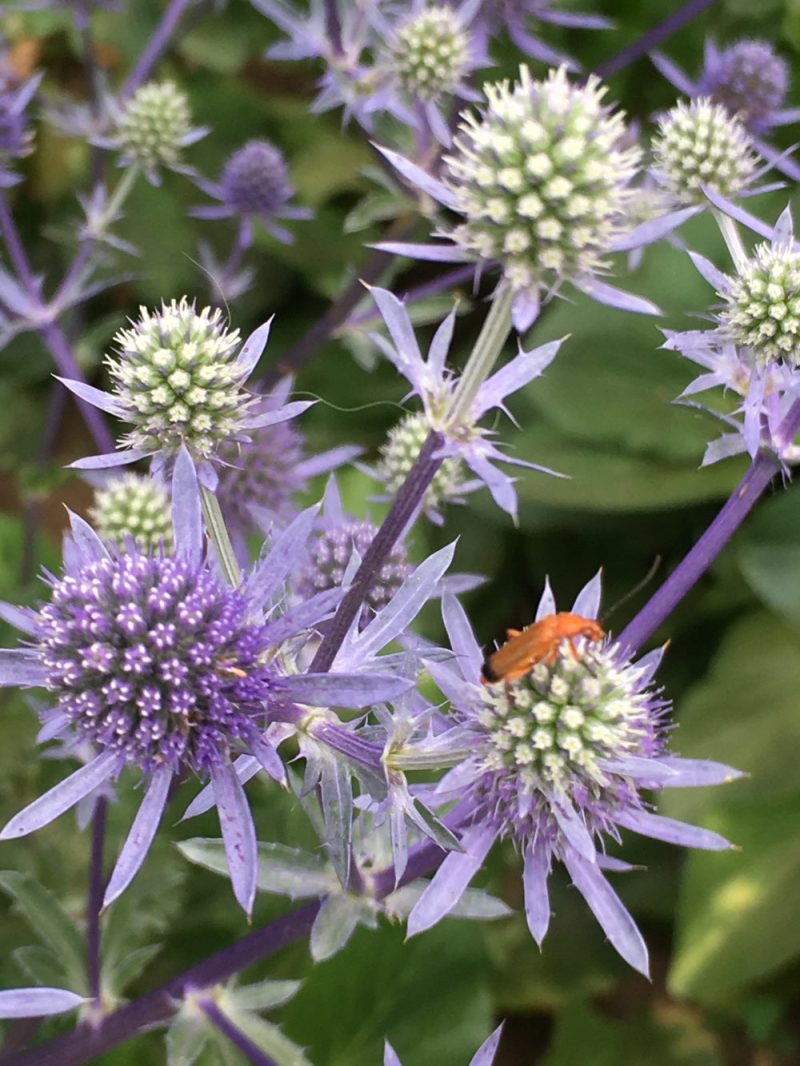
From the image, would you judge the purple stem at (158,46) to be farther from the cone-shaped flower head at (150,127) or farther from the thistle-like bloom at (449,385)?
the thistle-like bloom at (449,385)

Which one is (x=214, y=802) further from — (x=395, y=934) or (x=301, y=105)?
(x=301, y=105)

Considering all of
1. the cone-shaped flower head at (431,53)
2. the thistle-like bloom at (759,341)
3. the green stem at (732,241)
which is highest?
the cone-shaped flower head at (431,53)

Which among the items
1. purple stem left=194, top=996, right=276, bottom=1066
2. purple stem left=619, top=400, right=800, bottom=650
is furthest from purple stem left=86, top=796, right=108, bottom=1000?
purple stem left=619, top=400, right=800, bottom=650

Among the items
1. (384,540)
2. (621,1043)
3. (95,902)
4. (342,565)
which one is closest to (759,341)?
(384,540)

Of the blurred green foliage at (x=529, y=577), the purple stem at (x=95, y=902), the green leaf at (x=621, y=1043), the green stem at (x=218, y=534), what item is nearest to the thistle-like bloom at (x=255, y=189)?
the blurred green foliage at (x=529, y=577)

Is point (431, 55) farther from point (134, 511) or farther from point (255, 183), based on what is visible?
point (134, 511)

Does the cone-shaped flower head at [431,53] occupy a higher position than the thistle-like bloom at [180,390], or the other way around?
the cone-shaped flower head at [431,53]

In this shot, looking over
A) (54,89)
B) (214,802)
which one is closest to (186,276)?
(54,89)
